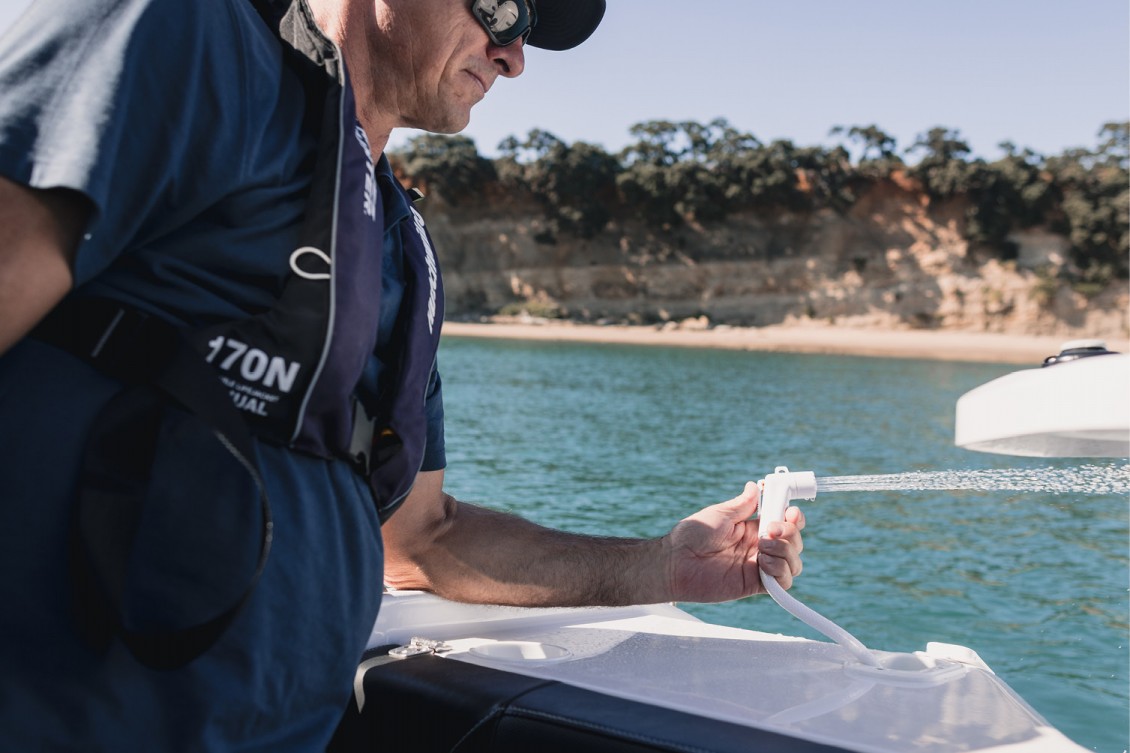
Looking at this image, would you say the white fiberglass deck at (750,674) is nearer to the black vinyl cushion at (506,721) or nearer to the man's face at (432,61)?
the black vinyl cushion at (506,721)

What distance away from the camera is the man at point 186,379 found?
0.89 m

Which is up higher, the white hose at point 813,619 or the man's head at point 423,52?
the man's head at point 423,52

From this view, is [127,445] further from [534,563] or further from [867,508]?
[867,508]

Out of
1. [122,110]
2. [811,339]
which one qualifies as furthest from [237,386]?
[811,339]

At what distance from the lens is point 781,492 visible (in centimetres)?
175

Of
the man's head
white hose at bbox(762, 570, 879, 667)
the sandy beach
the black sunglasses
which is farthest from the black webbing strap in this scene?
the sandy beach

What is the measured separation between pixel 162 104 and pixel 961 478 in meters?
1.65

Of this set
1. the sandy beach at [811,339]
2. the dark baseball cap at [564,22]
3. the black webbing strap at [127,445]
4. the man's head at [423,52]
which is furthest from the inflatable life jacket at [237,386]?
the sandy beach at [811,339]

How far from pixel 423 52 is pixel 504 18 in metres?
0.16

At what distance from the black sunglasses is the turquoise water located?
110 cm

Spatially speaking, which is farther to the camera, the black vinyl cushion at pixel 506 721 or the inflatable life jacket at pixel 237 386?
the black vinyl cushion at pixel 506 721

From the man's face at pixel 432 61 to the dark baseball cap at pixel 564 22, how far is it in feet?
0.75

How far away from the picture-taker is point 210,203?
3.23 feet

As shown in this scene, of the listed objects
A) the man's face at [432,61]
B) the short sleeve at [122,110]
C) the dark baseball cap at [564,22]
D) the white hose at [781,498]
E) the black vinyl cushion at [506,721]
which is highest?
the dark baseball cap at [564,22]
